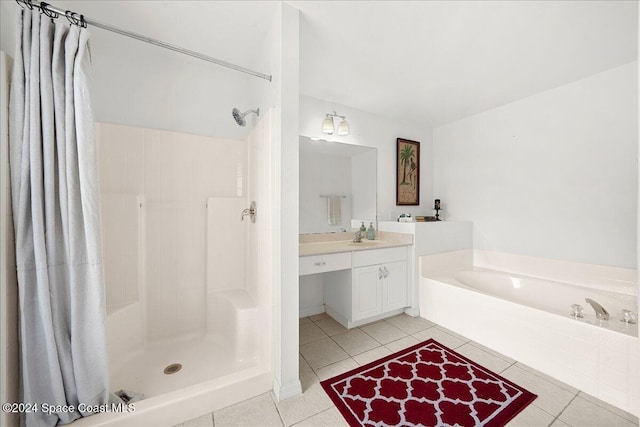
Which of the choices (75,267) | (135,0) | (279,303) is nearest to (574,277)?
(279,303)

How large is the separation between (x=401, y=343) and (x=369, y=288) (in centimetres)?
54

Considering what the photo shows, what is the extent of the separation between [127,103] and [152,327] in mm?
1792

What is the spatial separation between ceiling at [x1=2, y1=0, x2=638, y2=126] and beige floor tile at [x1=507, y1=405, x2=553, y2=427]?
2.38 meters

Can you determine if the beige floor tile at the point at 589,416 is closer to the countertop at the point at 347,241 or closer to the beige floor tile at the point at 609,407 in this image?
the beige floor tile at the point at 609,407

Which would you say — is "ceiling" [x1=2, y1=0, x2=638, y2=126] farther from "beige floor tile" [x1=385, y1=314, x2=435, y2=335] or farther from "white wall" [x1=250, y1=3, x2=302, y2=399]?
"beige floor tile" [x1=385, y1=314, x2=435, y2=335]

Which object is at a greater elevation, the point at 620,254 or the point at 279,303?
the point at 620,254

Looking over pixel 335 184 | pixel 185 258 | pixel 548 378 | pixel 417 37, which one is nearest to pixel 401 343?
pixel 548 378

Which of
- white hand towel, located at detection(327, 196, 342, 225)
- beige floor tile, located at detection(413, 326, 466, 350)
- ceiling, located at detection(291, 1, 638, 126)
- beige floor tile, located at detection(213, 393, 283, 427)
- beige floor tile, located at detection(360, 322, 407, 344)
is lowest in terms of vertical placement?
beige floor tile, located at detection(360, 322, 407, 344)

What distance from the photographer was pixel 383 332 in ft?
7.48

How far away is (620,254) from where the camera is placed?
2.01 meters

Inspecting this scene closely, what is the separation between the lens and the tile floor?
1294mm

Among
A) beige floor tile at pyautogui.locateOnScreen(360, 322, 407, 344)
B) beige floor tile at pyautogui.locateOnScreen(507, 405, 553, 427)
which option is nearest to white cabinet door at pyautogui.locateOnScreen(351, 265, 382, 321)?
beige floor tile at pyautogui.locateOnScreen(360, 322, 407, 344)

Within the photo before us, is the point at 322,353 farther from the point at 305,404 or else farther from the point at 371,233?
the point at 371,233

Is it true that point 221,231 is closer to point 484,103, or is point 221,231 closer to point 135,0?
point 135,0
